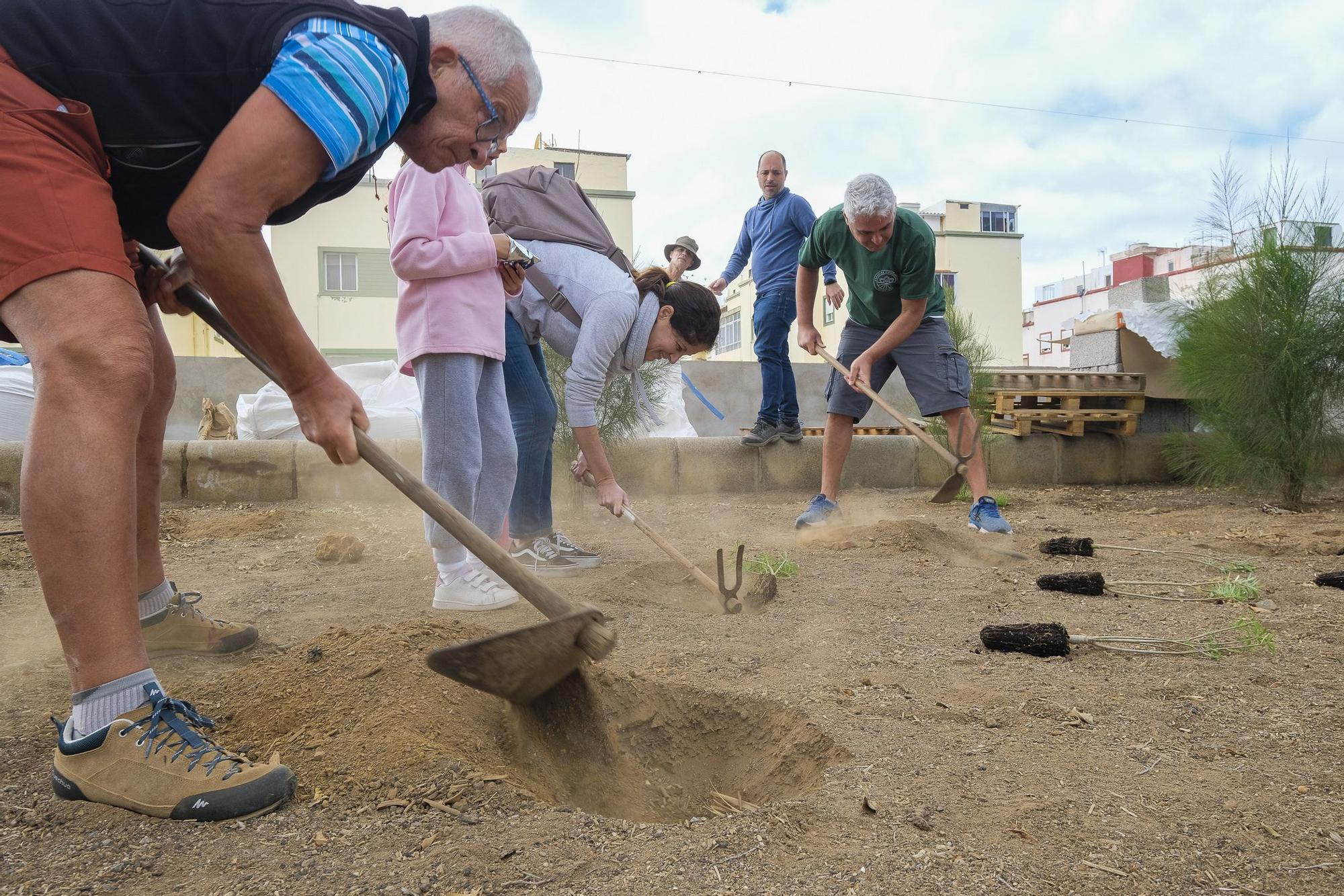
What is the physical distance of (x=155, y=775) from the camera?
1482 mm

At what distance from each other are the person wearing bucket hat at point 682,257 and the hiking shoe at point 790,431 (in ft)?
5.11

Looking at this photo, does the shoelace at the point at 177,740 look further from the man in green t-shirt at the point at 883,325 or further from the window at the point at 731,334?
the window at the point at 731,334

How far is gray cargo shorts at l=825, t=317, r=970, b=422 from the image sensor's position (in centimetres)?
489

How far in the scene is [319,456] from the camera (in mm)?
5984

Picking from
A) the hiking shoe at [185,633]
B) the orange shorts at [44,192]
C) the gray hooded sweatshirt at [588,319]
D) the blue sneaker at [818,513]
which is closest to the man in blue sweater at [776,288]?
the blue sneaker at [818,513]

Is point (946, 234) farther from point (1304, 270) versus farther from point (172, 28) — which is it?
point (172, 28)

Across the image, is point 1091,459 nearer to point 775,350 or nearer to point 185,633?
point 775,350

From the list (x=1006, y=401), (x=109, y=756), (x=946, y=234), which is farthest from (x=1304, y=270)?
(x=946, y=234)

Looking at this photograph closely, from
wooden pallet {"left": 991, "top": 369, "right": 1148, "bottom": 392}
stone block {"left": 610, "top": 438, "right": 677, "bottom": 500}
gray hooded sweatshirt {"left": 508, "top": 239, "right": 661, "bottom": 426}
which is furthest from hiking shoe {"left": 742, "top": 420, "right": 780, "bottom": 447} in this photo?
gray hooded sweatshirt {"left": 508, "top": 239, "right": 661, "bottom": 426}

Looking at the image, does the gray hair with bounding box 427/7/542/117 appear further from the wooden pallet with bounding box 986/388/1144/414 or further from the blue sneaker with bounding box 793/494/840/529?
the wooden pallet with bounding box 986/388/1144/414

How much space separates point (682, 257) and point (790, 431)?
1842 millimetres

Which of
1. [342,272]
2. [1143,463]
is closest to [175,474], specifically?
[1143,463]

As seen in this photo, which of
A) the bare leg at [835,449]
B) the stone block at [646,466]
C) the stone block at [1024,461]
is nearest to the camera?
the bare leg at [835,449]

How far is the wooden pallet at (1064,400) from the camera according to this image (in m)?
7.32
